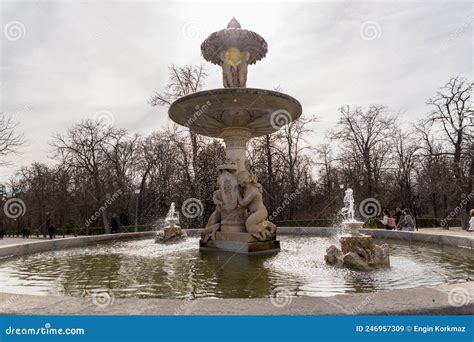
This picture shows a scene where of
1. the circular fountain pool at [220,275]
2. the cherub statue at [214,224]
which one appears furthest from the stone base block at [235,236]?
the circular fountain pool at [220,275]

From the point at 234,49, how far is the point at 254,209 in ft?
19.4

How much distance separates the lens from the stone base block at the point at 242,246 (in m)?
9.94

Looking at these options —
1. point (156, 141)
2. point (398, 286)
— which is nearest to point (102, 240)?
point (398, 286)

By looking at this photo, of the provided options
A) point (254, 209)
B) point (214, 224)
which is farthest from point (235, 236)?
point (214, 224)

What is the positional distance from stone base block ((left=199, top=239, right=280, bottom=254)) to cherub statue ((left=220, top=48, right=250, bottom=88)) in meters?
5.66

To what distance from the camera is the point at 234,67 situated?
12648 millimetres

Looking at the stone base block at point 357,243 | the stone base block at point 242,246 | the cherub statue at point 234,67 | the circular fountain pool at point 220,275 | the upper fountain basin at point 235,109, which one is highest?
the cherub statue at point 234,67

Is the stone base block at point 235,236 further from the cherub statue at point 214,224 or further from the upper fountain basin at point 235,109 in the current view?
the upper fountain basin at point 235,109

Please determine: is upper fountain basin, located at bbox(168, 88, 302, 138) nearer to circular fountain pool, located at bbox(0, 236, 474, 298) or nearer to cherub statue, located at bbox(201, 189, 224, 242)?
cherub statue, located at bbox(201, 189, 224, 242)

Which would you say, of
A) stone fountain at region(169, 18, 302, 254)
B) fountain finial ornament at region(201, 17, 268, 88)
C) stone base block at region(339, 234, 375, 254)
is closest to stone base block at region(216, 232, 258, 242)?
stone fountain at region(169, 18, 302, 254)

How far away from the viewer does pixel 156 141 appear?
3747 centimetres

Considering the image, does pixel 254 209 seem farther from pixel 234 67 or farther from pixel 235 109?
pixel 234 67

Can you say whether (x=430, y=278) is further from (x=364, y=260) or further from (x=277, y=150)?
(x=277, y=150)

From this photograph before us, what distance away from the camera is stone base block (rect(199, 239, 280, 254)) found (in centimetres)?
994
